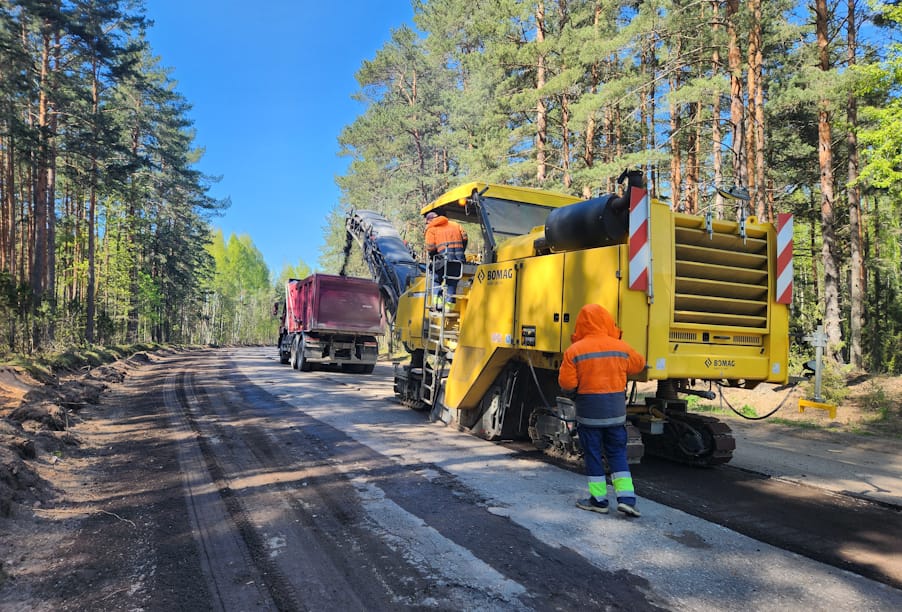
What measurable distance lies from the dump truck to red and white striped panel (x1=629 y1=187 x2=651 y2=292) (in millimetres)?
12210

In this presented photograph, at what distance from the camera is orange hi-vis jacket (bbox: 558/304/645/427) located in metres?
4.19

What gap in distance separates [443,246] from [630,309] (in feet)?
12.2

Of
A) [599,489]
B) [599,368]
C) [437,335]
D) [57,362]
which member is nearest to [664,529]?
[599,489]

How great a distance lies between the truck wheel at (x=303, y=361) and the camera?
1697cm

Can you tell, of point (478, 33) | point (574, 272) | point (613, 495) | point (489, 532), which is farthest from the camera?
point (478, 33)

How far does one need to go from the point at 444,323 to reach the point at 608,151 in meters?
13.0

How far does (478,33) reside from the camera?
1894cm

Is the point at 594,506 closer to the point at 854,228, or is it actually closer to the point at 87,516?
the point at 87,516

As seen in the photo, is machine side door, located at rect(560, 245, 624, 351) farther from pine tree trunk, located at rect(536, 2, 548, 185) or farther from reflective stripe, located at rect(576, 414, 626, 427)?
pine tree trunk, located at rect(536, 2, 548, 185)

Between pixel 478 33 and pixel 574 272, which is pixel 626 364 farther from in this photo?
pixel 478 33

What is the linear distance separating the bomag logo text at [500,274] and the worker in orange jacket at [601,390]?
1.78 meters

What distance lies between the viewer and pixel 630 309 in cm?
457

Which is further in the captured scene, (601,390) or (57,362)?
(57,362)

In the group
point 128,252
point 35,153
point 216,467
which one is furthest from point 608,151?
point 128,252
